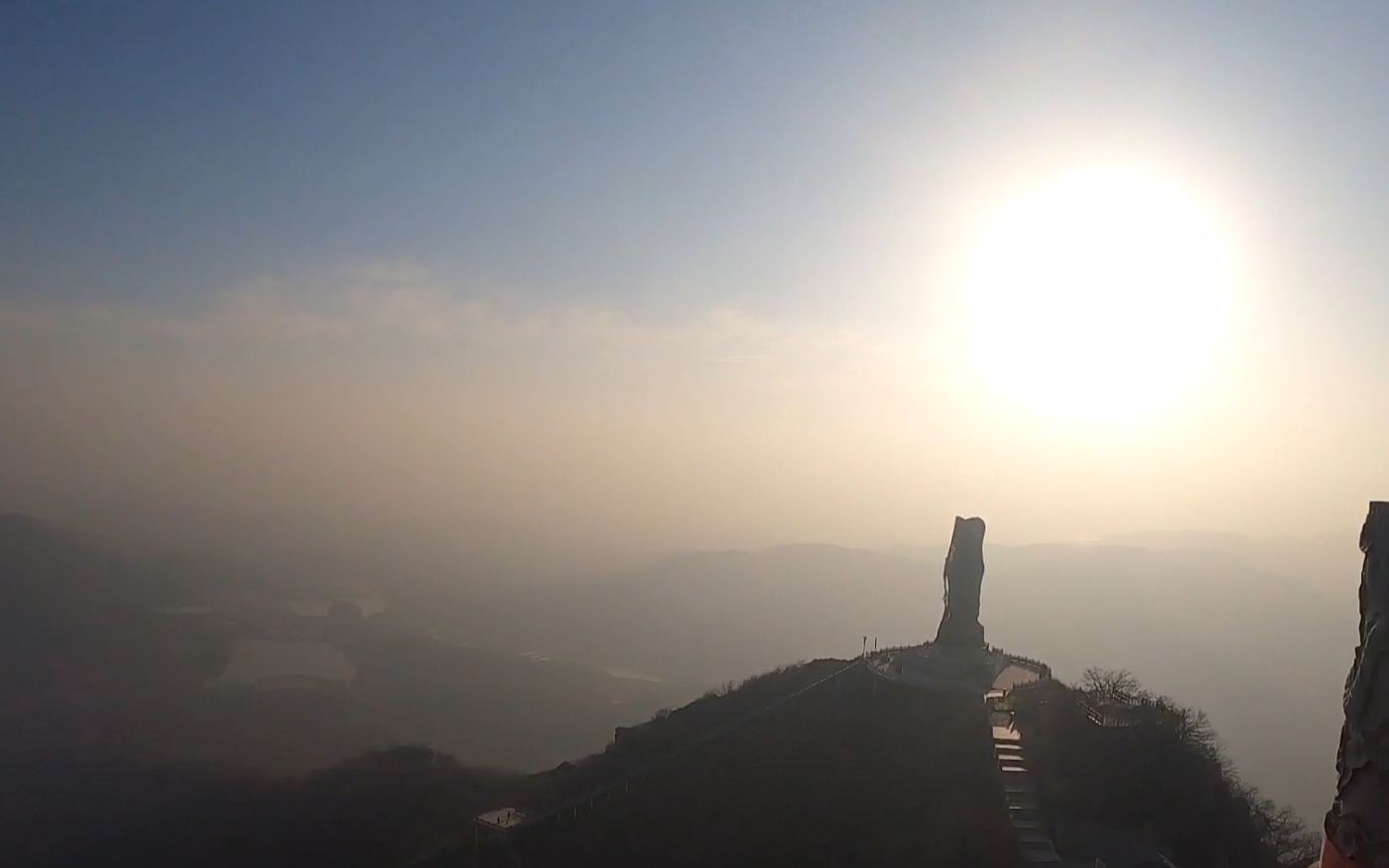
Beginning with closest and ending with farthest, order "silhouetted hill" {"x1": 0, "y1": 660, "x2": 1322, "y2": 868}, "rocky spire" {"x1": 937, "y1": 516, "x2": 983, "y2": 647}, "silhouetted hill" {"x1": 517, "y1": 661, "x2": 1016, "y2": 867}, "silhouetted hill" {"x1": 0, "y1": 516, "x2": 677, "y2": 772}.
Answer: "silhouetted hill" {"x1": 517, "y1": 661, "x2": 1016, "y2": 867} < "silhouetted hill" {"x1": 0, "y1": 660, "x2": 1322, "y2": 868} < "rocky spire" {"x1": 937, "y1": 516, "x2": 983, "y2": 647} < "silhouetted hill" {"x1": 0, "y1": 516, "x2": 677, "y2": 772}

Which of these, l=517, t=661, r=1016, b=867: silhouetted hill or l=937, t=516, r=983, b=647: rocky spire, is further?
l=937, t=516, r=983, b=647: rocky spire

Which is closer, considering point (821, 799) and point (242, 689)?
point (821, 799)

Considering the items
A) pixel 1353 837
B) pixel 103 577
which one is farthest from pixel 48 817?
pixel 103 577

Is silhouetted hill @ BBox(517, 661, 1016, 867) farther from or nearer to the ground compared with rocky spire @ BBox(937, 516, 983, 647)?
nearer to the ground

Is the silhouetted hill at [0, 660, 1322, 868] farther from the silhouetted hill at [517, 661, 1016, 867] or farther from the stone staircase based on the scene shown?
the stone staircase

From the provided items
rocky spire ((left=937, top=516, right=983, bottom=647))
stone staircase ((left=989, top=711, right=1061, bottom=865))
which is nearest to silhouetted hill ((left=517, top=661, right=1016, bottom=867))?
stone staircase ((left=989, top=711, right=1061, bottom=865))

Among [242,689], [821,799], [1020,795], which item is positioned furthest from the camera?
[242,689]

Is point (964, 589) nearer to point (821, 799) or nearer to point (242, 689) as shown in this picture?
point (821, 799)

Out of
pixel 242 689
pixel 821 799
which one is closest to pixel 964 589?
pixel 821 799

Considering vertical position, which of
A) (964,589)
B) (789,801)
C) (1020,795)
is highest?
(964,589)

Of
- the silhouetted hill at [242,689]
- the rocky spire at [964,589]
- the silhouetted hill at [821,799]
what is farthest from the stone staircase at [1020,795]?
the silhouetted hill at [242,689]

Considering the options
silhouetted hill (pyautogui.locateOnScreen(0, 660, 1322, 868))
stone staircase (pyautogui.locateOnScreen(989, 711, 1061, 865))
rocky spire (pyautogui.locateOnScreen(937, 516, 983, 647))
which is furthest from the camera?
rocky spire (pyautogui.locateOnScreen(937, 516, 983, 647))

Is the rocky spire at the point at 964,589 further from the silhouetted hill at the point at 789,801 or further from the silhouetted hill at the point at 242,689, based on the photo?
the silhouetted hill at the point at 242,689
